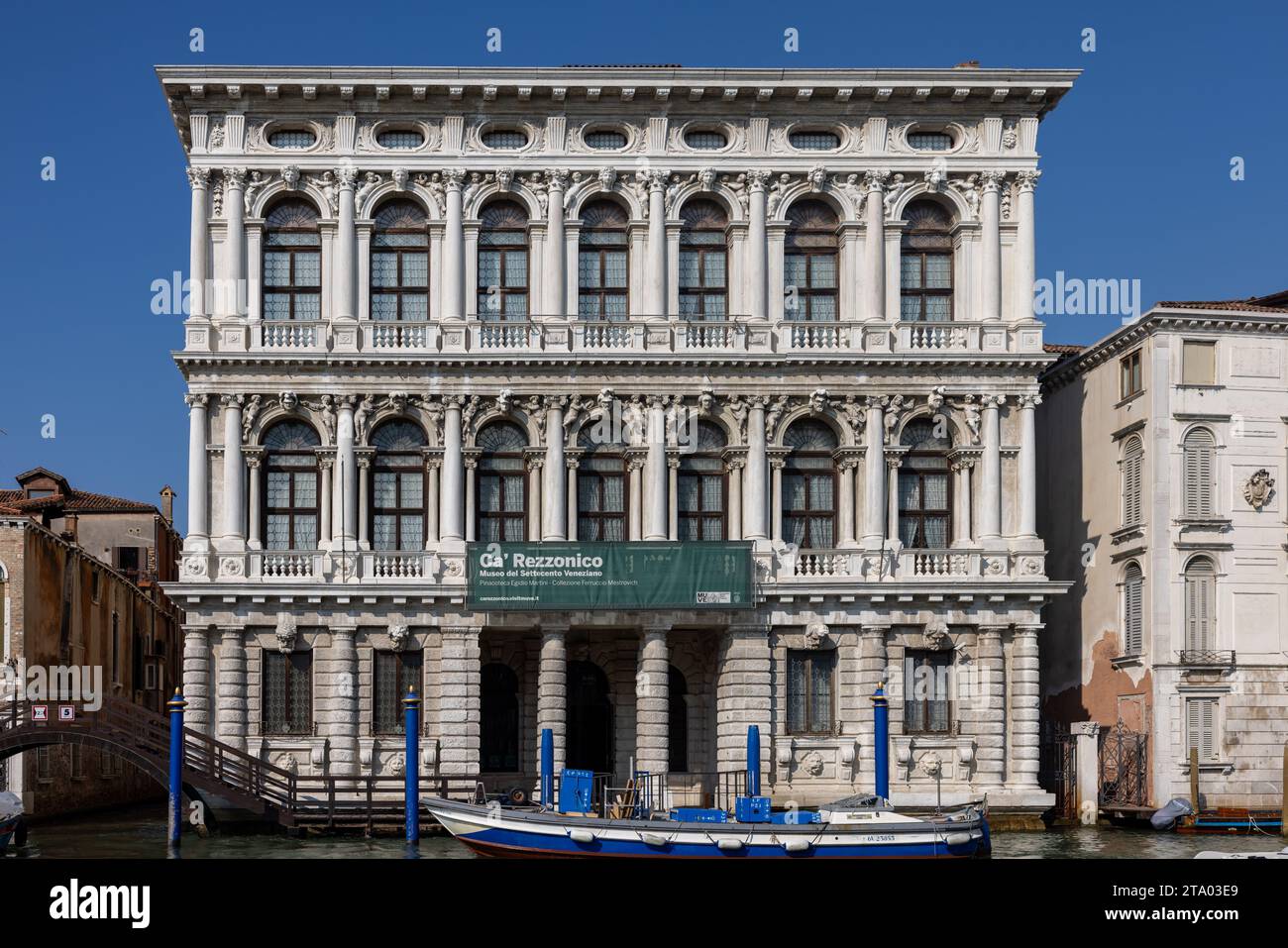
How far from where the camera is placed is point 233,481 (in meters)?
37.1

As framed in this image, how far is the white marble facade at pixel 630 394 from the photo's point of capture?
121 feet

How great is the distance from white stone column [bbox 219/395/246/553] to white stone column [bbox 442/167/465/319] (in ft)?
14.9

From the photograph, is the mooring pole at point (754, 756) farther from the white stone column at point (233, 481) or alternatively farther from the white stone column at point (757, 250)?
the white stone column at point (233, 481)

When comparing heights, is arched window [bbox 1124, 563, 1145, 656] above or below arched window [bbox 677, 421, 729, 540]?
below

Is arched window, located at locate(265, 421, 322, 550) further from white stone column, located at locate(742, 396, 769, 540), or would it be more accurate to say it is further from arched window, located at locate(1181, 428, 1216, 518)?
arched window, located at locate(1181, 428, 1216, 518)

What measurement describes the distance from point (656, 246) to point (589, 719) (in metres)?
9.65

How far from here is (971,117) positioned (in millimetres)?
38594

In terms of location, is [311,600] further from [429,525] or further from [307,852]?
[307,852]

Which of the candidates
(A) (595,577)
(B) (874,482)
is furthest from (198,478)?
(B) (874,482)

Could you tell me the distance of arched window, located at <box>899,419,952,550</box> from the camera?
38.3m

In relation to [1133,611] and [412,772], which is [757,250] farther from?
[412,772]

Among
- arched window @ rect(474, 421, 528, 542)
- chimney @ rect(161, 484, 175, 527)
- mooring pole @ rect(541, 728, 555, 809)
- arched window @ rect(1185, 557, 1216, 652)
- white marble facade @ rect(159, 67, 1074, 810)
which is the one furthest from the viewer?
chimney @ rect(161, 484, 175, 527)

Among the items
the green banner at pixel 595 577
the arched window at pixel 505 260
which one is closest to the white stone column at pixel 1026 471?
the green banner at pixel 595 577

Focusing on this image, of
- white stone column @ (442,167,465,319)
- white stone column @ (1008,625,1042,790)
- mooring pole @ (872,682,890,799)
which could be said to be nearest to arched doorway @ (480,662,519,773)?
white stone column @ (442,167,465,319)
